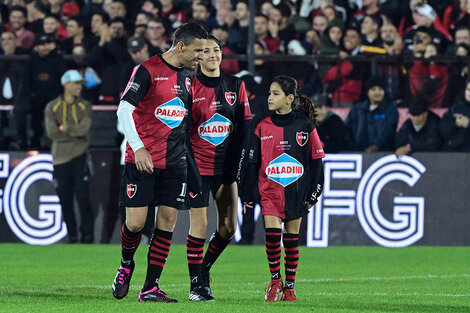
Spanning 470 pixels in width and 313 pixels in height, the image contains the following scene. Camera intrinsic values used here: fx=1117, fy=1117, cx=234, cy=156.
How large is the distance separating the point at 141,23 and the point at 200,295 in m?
8.59

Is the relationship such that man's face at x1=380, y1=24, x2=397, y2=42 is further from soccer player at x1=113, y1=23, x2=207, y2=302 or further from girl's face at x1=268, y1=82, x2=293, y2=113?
soccer player at x1=113, y1=23, x2=207, y2=302

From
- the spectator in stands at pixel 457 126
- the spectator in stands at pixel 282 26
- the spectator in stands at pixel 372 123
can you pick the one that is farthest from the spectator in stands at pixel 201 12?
the spectator in stands at pixel 457 126

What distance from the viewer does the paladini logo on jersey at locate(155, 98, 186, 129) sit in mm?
8312

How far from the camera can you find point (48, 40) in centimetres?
1555

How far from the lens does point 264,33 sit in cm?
1656

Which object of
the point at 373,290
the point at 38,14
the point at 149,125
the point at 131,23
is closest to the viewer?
the point at 149,125

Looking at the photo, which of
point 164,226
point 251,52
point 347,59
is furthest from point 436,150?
point 164,226

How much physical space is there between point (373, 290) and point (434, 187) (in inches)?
205

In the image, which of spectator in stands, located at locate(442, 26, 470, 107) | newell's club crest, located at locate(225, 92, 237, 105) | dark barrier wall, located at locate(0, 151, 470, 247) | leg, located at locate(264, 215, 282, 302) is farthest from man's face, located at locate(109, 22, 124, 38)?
leg, located at locate(264, 215, 282, 302)

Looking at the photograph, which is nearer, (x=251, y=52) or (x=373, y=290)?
(x=373, y=290)

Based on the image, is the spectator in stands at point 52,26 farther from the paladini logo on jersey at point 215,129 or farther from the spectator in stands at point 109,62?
the paladini logo on jersey at point 215,129

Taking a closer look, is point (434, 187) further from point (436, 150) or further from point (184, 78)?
point (184, 78)

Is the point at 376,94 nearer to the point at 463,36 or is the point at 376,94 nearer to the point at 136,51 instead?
the point at 463,36

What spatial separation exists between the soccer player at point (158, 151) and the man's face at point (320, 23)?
336 inches
